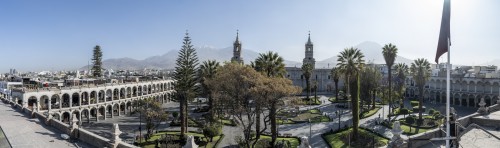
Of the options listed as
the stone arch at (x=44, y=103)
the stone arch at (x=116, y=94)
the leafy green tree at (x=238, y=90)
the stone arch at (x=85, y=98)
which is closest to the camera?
the leafy green tree at (x=238, y=90)

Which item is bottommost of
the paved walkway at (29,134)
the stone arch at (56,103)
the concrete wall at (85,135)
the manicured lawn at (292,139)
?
the manicured lawn at (292,139)

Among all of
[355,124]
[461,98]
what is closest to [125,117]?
[355,124]

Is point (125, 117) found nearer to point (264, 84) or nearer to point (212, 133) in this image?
point (212, 133)

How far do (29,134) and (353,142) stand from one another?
1046 inches

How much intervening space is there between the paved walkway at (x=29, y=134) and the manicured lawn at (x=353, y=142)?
23.3 m

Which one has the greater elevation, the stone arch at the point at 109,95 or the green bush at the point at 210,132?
the stone arch at the point at 109,95

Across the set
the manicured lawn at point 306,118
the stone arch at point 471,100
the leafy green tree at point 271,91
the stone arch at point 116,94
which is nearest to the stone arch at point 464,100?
the stone arch at point 471,100

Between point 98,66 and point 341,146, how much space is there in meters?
66.9

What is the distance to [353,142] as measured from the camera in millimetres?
34781

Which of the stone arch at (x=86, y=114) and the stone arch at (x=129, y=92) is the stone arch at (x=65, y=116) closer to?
the stone arch at (x=86, y=114)

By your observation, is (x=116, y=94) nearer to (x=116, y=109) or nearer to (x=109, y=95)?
(x=109, y=95)

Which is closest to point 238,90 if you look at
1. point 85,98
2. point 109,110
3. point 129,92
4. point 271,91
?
point 271,91

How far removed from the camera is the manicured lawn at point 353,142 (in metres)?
34.0

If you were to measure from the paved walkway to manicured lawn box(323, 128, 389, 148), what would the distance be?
76.4 ft
